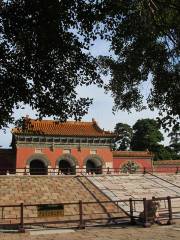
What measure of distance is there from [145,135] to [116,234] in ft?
143

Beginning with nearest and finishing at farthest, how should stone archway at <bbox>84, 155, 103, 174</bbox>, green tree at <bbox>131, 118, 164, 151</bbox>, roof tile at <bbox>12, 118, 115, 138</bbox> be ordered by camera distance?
roof tile at <bbox>12, 118, 115, 138</bbox> < stone archway at <bbox>84, 155, 103, 174</bbox> < green tree at <bbox>131, 118, 164, 151</bbox>

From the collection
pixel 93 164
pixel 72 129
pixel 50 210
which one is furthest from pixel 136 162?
pixel 50 210

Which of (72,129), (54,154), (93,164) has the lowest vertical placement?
(93,164)

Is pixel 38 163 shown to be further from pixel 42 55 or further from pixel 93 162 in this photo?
pixel 42 55

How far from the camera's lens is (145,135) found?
178 feet

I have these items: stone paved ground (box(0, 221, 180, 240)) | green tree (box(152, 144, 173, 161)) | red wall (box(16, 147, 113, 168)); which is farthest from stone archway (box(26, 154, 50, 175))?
green tree (box(152, 144, 173, 161))

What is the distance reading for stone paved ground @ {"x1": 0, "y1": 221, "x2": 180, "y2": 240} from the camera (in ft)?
34.4

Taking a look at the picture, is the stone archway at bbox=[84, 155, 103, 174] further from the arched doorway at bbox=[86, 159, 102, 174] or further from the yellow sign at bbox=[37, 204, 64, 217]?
the yellow sign at bbox=[37, 204, 64, 217]

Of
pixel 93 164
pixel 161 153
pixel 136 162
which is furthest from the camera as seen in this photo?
pixel 161 153

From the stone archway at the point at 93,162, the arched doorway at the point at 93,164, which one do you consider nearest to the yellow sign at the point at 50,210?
the arched doorway at the point at 93,164

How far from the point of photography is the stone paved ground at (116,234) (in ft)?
34.4

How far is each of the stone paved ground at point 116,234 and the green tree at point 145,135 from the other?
131 feet

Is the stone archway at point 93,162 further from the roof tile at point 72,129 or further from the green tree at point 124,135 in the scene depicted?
the green tree at point 124,135

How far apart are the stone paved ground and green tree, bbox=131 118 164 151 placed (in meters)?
40.0
